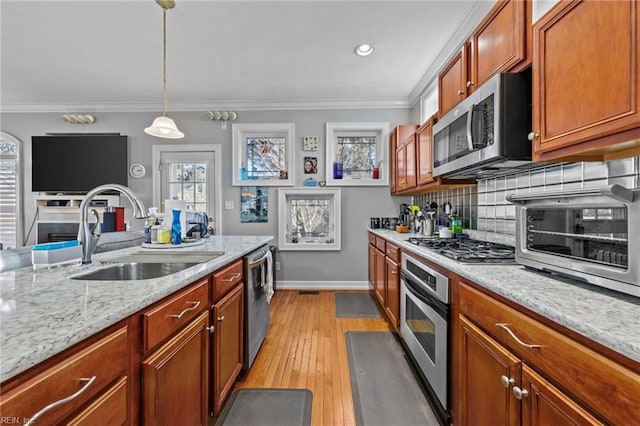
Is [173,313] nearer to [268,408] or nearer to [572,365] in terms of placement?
[268,408]

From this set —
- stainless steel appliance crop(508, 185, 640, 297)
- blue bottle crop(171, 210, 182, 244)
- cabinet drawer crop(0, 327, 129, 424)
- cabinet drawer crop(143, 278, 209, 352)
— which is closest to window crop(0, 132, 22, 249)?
blue bottle crop(171, 210, 182, 244)

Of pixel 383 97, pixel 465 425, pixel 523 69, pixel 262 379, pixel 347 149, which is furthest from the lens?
pixel 347 149

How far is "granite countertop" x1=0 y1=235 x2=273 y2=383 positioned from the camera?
0.51 m

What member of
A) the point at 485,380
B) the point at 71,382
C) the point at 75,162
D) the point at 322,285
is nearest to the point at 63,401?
the point at 71,382

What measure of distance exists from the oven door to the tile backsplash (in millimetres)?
783

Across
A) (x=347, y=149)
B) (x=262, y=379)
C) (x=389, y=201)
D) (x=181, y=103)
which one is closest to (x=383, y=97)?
(x=347, y=149)

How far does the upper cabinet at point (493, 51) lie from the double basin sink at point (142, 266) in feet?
6.09

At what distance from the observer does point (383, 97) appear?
146 inches

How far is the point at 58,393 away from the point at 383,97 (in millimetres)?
3961

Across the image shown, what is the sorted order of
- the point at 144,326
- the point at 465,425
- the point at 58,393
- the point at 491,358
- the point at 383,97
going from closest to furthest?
the point at 58,393 → the point at 144,326 → the point at 491,358 → the point at 465,425 → the point at 383,97

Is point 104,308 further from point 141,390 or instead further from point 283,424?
point 283,424

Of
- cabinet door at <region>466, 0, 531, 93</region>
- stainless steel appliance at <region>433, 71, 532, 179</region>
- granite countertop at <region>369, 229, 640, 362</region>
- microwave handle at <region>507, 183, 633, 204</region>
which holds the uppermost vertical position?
cabinet door at <region>466, 0, 531, 93</region>

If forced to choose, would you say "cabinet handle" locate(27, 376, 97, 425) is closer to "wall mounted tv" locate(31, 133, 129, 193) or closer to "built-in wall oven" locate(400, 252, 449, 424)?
"built-in wall oven" locate(400, 252, 449, 424)

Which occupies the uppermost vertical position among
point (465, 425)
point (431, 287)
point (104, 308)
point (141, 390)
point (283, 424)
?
point (104, 308)
